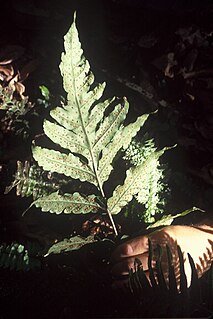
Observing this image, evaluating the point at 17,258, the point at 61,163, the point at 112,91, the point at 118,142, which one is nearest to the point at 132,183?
the point at 118,142

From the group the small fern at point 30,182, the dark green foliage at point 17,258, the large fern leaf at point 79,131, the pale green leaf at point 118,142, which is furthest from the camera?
the small fern at point 30,182

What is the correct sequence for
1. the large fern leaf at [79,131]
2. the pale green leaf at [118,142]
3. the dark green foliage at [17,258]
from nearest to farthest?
the large fern leaf at [79,131] < the pale green leaf at [118,142] < the dark green foliage at [17,258]

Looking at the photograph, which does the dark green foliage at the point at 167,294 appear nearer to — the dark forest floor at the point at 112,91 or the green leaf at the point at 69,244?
the dark forest floor at the point at 112,91

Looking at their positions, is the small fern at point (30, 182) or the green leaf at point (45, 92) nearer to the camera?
the small fern at point (30, 182)

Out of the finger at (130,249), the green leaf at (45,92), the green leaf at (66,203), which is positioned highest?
the green leaf at (45,92)

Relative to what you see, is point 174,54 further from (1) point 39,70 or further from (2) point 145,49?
(1) point 39,70

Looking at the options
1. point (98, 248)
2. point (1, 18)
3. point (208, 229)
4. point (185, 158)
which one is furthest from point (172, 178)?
point (1, 18)

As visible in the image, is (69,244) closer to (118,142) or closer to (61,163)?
(61,163)

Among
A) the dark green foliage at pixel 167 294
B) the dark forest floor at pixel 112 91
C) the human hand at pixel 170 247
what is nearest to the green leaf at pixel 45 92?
the dark forest floor at pixel 112 91

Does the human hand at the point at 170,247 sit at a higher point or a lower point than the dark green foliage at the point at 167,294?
higher
